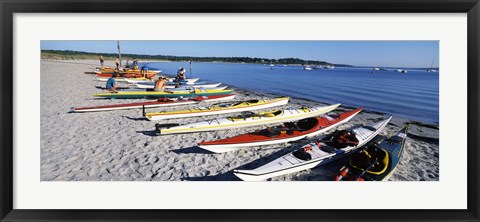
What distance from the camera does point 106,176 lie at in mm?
3482

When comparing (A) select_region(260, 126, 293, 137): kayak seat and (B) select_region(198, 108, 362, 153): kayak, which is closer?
(B) select_region(198, 108, 362, 153): kayak

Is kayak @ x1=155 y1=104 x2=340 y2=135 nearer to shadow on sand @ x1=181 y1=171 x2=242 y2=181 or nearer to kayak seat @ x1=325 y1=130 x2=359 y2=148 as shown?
shadow on sand @ x1=181 y1=171 x2=242 y2=181

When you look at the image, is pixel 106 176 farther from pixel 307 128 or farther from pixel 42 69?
pixel 307 128

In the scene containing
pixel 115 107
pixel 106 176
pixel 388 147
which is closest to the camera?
pixel 106 176

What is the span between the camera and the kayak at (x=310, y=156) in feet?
10.3

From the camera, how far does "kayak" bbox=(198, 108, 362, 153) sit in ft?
13.6

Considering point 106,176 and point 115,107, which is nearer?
point 106,176

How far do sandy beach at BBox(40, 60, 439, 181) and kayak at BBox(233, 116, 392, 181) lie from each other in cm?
17

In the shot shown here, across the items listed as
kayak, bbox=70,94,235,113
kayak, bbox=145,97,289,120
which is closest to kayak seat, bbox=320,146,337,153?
kayak, bbox=145,97,289,120
